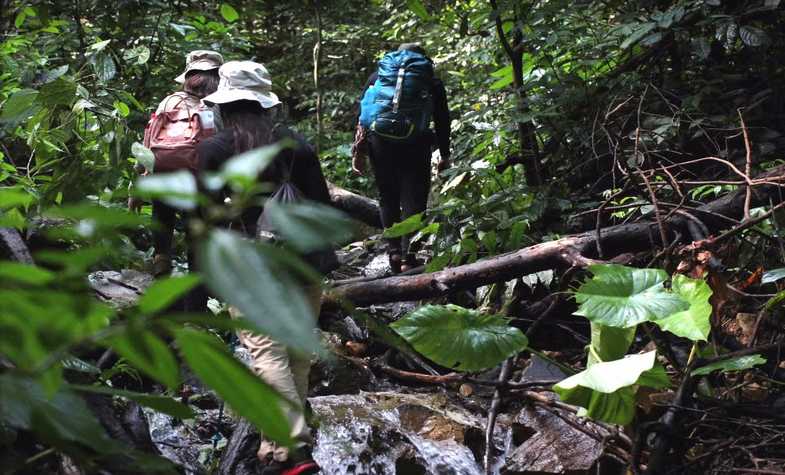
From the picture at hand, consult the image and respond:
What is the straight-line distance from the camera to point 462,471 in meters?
4.08

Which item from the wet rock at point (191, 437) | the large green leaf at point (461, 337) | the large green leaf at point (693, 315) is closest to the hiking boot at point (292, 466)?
the wet rock at point (191, 437)

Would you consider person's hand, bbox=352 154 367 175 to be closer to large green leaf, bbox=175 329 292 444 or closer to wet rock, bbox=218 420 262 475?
wet rock, bbox=218 420 262 475

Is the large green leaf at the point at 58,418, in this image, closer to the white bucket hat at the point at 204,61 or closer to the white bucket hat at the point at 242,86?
the white bucket hat at the point at 242,86

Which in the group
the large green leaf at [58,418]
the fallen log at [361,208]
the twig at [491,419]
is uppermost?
the large green leaf at [58,418]

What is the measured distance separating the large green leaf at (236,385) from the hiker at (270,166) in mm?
2622

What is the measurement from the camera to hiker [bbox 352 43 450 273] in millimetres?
5746

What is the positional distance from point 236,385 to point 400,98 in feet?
17.0

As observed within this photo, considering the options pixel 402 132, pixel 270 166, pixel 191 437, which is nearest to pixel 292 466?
pixel 191 437

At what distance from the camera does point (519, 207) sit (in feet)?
18.2

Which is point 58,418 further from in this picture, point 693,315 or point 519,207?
point 519,207

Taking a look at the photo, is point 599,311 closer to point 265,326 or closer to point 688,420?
point 688,420

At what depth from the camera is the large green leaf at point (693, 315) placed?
2.92 meters

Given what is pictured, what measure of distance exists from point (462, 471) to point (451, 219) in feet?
6.43

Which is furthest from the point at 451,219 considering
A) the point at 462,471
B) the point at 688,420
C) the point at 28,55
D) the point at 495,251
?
the point at 28,55
